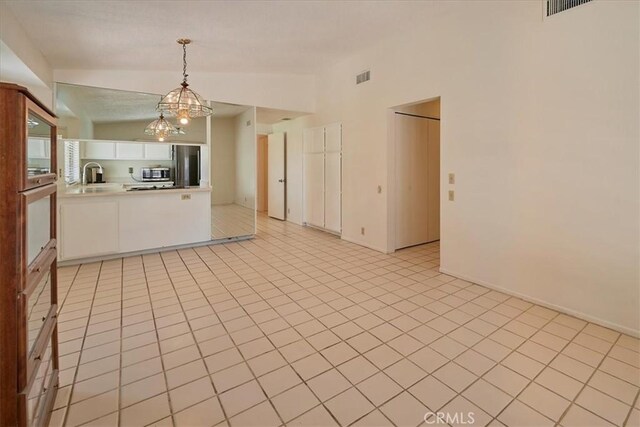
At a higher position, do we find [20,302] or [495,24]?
[495,24]

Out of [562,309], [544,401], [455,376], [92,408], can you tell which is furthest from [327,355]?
[562,309]

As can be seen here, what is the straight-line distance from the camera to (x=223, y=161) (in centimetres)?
569

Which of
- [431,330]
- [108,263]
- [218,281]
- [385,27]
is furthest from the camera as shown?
[108,263]

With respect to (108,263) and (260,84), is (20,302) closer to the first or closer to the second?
(108,263)

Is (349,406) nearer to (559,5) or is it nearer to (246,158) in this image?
(559,5)

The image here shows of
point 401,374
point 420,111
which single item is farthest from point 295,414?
point 420,111

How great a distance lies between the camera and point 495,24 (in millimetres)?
3244

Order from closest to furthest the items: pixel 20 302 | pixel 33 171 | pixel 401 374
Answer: pixel 20 302 → pixel 33 171 → pixel 401 374

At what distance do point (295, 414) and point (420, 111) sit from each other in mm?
4640

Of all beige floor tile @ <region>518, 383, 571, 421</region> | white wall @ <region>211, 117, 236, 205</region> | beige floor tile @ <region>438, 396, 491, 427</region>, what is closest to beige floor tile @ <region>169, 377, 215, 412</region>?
beige floor tile @ <region>438, 396, 491, 427</region>

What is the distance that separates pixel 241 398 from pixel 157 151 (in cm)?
440

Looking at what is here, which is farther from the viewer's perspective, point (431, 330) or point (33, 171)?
point (431, 330)

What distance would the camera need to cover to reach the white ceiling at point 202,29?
2.88 meters

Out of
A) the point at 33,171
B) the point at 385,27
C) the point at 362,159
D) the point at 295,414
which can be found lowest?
the point at 295,414
